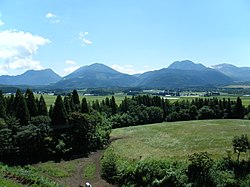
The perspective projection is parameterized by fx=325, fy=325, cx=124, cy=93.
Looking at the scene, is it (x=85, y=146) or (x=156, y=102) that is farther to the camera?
(x=156, y=102)

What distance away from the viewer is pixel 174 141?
58562 mm

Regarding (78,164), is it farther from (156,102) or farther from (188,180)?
(156,102)

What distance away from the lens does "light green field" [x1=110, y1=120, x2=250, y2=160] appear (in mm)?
49969

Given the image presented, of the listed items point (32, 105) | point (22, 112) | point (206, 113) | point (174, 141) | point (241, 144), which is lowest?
point (174, 141)

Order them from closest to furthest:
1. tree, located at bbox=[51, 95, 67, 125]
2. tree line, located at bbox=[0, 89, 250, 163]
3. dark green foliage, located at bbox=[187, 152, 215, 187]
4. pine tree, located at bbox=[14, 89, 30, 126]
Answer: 1. dark green foliage, located at bbox=[187, 152, 215, 187]
2. tree line, located at bbox=[0, 89, 250, 163]
3. pine tree, located at bbox=[14, 89, 30, 126]
4. tree, located at bbox=[51, 95, 67, 125]

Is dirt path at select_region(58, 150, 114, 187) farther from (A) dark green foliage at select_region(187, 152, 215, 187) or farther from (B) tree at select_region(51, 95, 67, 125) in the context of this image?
(A) dark green foliage at select_region(187, 152, 215, 187)

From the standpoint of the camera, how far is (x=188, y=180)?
38.9 meters

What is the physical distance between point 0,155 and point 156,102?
191 feet

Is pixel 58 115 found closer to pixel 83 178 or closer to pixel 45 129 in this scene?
pixel 45 129

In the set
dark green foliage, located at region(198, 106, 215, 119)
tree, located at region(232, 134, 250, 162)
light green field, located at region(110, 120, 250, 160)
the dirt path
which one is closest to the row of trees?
the dirt path

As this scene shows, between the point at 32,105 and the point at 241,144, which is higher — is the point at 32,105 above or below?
above

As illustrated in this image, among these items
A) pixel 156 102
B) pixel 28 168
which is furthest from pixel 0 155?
pixel 156 102

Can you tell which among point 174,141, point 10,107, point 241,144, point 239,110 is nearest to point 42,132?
point 10,107

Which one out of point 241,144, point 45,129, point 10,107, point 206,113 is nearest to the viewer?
point 241,144
